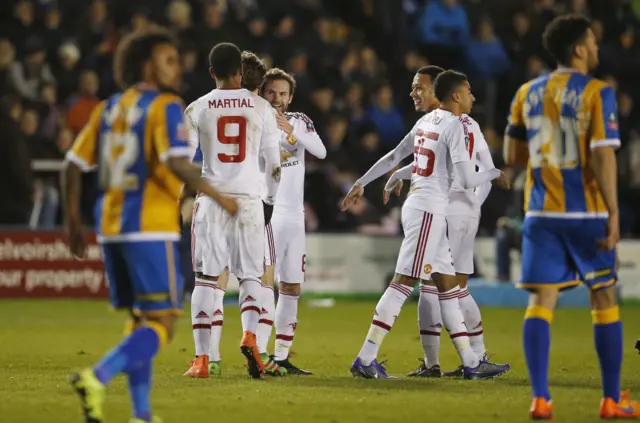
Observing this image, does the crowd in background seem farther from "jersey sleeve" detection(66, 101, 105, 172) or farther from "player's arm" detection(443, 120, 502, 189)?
"jersey sleeve" detection(66, 101, 105, 172)

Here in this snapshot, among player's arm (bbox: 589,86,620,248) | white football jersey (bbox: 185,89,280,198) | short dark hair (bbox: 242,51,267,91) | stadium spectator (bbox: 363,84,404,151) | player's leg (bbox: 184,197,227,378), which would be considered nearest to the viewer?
player's arm (bbox: 589,86,620,248)

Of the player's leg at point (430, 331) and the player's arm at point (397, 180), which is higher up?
the player's arm at point (397, 180)

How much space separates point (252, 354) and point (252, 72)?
2204 millimetres

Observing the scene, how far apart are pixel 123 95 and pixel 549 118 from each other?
2.46 metres

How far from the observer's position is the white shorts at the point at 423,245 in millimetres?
9922

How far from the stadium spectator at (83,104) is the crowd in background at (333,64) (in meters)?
0.02

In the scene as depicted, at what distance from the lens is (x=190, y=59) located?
20891 mm

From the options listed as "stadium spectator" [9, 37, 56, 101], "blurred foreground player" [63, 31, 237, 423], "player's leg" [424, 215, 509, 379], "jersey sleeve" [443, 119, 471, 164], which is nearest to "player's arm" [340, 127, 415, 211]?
"jersey sleeve" [443, 119, 471, 164]

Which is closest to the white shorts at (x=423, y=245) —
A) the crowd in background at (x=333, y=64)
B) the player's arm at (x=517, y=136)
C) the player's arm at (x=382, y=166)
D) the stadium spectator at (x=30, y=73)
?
the player's arm at (x=382, y=166)

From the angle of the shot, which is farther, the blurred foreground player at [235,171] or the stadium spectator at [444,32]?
the stadium spectator at [444,32]

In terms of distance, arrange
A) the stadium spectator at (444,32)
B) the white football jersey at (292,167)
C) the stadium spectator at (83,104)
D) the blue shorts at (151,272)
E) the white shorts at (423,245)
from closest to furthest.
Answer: the blue shorts at (151,272) → the white shorts at (423,245) → the white football jersey at (292,167) → the stadium spectator at (83,104) → the stadium spectator at (444,32)

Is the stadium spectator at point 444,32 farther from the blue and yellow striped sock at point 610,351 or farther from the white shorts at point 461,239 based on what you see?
→ the blue and yellow striped sock at point 610,351

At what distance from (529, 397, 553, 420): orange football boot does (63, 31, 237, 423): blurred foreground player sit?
2.09 m

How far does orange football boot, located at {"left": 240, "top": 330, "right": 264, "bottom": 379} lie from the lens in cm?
962
